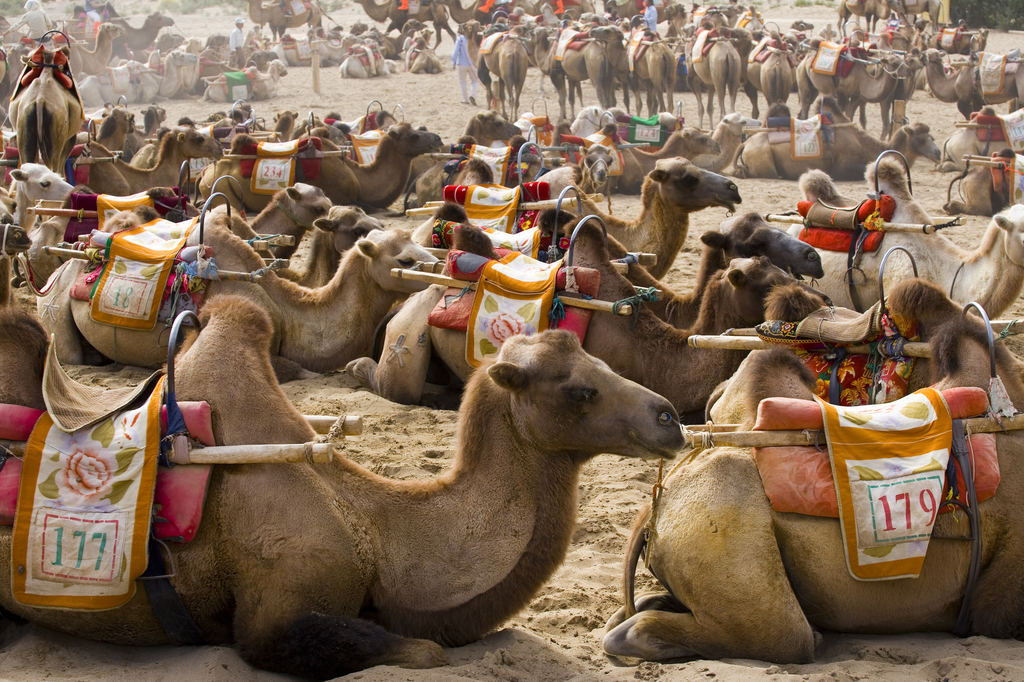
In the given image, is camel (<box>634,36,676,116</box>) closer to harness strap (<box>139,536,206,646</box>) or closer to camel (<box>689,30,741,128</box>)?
camel (<box>689,30,741,128</box>)

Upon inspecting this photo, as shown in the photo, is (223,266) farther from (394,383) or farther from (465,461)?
(465,461)

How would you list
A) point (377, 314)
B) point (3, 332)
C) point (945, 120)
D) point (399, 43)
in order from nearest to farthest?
point (3, 332), point (377, 314), point (945, 120), point (399, 43)

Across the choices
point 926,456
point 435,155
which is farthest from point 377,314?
point 435,155

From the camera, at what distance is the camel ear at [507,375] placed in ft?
10.7

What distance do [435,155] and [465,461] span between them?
9.30 m

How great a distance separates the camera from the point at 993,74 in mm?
20109

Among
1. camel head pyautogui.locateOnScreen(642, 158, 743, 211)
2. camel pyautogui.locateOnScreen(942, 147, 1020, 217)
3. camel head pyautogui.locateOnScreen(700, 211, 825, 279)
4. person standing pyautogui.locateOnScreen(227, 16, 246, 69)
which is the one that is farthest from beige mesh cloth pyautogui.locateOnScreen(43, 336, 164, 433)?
person standing pyautogui.locateOnScreen(227, 16, 246, 69)

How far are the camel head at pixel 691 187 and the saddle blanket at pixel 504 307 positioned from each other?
196 centimetres

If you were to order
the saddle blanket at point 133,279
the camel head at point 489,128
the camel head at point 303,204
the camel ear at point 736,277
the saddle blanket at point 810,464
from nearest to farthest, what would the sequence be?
the saddle blanket at point 810,464 → the camel ear at point 736,277 → the saddle blanket at point 133,279 → the camel head at point 303,204 → the camel head at point 489,128

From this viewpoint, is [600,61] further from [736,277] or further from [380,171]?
[736,277]

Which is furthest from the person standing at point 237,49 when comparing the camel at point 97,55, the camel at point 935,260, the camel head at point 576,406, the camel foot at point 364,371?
the camel head at point 576,406

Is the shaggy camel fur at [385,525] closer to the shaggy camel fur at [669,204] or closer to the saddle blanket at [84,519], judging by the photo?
the saddle blanket at [84,519]

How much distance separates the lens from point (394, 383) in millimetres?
6227

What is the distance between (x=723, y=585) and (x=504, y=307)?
289 cm
